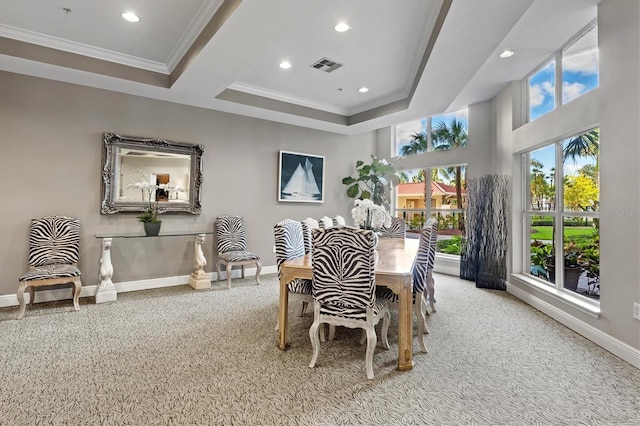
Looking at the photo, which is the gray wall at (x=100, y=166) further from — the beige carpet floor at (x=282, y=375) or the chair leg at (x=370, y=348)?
the chair leg at (x=370, y=348)

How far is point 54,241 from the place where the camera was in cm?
387

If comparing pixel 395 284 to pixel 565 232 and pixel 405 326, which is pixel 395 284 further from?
pixel 565 232

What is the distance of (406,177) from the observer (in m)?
6.77

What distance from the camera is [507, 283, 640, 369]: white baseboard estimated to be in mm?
2572

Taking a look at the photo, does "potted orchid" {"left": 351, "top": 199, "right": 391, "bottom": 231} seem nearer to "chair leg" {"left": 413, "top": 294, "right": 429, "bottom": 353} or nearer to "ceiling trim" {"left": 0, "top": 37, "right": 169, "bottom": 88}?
"chair leg" {"left": 413, "top": 294, "right": 429, "bottom": 353}

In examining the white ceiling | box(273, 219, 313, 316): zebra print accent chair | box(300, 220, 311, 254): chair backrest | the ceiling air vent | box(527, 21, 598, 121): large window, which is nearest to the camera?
the white ceiling

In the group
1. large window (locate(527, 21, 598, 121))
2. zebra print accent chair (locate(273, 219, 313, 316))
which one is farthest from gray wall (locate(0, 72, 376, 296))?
large window (locate(527, 21, 598, 121))

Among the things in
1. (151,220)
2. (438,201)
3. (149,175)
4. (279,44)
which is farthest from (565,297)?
(149,175)

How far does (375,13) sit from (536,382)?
332 cm

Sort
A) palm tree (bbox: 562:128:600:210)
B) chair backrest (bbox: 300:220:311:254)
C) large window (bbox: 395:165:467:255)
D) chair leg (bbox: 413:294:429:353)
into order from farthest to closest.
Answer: large window (bbox: 395:165:467:255) → chair backrest (bbox: 300:220:311:254) → palm tree (bbox: 562:128:600:210) → chair leg (bbox: 413:294:429:353)

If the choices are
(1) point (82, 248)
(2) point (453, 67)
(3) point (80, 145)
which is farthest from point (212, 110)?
(2) point (453, 67)

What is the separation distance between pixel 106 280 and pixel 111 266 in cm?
18

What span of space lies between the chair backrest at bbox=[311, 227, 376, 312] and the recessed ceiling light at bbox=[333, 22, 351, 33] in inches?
86.2

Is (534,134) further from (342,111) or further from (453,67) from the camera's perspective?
(342,111)
